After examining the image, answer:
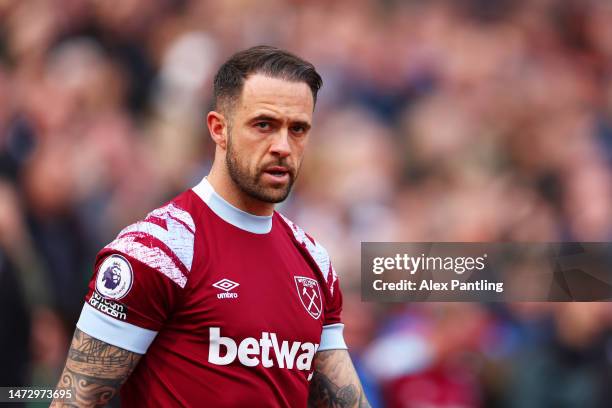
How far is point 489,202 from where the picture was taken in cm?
391

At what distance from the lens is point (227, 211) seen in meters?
2.13

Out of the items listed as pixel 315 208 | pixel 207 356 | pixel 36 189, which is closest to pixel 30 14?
pixel 36 189

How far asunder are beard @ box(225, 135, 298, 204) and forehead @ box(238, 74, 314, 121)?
10cm

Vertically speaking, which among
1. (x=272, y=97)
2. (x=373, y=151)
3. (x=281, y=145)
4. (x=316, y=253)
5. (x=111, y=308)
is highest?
(x=373, y=151)

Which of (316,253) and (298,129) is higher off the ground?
(298,129)

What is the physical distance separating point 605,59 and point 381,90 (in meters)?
0.99

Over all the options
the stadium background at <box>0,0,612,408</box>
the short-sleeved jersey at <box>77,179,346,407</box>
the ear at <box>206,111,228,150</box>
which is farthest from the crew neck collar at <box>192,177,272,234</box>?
the stadium background at <box>0,0,612,408</box>

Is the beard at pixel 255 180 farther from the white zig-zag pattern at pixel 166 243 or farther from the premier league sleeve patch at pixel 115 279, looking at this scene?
the premier league sleeve patch at pixel 115 279

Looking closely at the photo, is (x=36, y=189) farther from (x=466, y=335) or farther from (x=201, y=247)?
(x=201, y=247)

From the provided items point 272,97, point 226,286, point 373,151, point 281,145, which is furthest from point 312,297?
point 373,151

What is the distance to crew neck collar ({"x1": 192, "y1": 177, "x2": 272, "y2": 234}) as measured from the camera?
2129mm

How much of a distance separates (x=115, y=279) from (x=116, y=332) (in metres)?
0.11

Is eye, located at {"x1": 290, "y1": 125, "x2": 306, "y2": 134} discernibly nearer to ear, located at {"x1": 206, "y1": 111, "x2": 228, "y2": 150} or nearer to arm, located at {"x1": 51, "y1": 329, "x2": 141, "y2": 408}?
ear, located at {"x1": 206, "y1": 111, "x2": 228, "y2": 150}

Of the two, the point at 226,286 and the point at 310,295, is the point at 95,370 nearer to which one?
the point at 226,286
